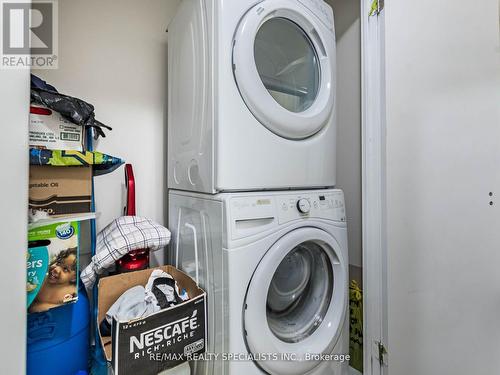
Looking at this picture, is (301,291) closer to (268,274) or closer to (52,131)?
(268,274)

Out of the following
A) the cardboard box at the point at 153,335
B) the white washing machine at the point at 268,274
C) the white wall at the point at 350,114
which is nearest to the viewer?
the cardboard box at the point at 153,335

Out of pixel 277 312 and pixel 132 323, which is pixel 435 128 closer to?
pixel 277 312

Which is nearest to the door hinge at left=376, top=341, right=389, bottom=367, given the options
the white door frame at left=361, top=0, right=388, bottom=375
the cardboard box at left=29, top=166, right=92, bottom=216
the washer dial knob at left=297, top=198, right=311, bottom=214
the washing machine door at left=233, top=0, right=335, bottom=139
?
the white door frame at left=361, top=0, right=388, bottom=375

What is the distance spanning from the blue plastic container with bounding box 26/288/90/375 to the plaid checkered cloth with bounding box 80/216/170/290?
121 mm

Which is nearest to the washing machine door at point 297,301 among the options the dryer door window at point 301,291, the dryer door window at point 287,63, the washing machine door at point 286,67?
the dryer door window at point 301,291

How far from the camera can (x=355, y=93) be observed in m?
1.48

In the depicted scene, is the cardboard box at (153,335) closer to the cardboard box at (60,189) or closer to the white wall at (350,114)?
the cardboard box at (60,189)

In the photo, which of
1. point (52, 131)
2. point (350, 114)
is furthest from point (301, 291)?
point (52, 131)

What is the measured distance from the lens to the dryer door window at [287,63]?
3.62 ft

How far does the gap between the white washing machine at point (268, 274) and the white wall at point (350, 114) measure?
35 centimetres

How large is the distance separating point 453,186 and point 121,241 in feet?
4.47

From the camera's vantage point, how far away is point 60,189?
0.91 meters

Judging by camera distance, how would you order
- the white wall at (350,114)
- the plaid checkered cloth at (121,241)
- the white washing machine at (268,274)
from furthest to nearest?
the white wall at (350,114), the plaid checkered cloth at (121,241), the white washing machine at (268,274)

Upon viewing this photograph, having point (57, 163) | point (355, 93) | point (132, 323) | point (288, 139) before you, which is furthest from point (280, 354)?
point (355, 93)
